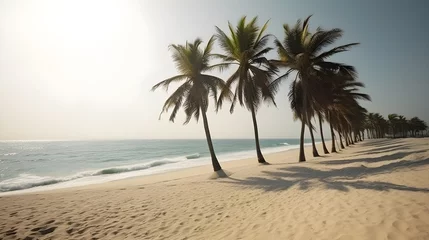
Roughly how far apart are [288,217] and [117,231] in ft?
14.3

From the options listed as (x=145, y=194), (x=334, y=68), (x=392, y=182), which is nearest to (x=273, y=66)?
(x=334, y=68)

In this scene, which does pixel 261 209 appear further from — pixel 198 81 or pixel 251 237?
pixel 198 81

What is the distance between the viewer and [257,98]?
17.5 m

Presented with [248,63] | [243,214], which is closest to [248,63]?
[248,63]

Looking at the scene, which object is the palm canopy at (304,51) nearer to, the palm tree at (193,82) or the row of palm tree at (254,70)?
the row of palm tree at (254,70)

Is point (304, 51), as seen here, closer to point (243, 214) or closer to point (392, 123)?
point (243, 214)

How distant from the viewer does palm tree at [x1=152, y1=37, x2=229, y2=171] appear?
15445 millimetres

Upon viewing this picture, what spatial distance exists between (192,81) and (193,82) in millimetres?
163

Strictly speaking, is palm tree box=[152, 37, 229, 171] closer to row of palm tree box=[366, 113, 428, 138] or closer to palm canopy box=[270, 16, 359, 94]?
palm canopy box=[270, 16, 359, 94]

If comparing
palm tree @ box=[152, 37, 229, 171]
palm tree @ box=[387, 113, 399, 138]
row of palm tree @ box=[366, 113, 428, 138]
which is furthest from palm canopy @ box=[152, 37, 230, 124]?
palm tree @ box=[387, 113, 399, 138]

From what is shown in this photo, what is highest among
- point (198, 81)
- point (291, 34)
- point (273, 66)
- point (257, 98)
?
point (291, 34)

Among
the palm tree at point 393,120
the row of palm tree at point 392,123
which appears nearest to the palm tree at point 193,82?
the row of palm tree at point 392,123

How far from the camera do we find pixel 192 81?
15969 mm

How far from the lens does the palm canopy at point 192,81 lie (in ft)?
50.7
